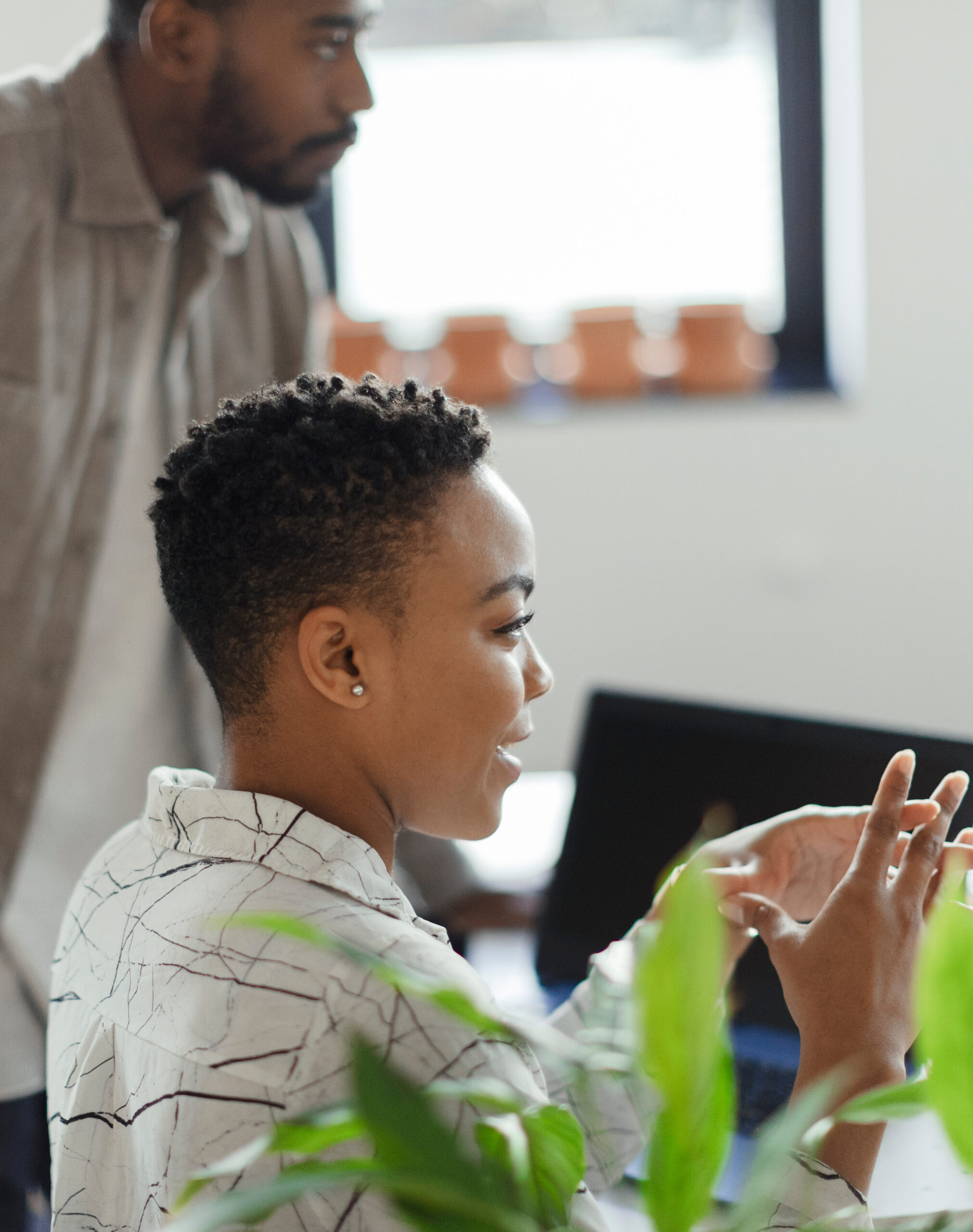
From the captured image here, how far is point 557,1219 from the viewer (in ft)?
1.49

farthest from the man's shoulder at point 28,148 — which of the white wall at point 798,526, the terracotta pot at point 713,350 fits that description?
the terracotta pot at point 713,350

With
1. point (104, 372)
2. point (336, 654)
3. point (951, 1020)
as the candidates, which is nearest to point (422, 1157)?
point (951, 1020)

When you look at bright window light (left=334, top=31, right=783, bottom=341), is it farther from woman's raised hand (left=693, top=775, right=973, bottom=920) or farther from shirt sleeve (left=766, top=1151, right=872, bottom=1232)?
shirt sleeve (left=766, top=1151, right=872, bottom=1232)

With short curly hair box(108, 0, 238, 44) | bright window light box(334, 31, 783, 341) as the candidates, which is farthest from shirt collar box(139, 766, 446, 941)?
bright window light box(334, 31, 783, 341)

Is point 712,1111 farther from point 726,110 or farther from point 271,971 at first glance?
point 726,110

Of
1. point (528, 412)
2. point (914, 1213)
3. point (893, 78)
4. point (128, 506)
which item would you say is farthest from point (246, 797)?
point (893, 78)

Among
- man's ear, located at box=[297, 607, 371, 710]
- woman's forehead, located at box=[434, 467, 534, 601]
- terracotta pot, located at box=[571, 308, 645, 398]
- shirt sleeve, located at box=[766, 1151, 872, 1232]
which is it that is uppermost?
terracotta pot, located at box=[571, 308, 645, 398]

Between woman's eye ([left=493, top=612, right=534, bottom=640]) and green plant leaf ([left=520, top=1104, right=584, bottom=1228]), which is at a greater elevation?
woman's eye ([left=493, top=612, right=534, bottom=640])

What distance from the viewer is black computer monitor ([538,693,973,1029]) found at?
1172 mm

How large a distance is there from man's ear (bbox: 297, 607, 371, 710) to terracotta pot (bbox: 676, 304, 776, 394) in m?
2.07

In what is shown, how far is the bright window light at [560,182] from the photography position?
267 cm

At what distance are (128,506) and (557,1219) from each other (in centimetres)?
102

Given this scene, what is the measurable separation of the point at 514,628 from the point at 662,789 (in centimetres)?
50

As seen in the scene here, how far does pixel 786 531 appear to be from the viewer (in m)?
2.61
